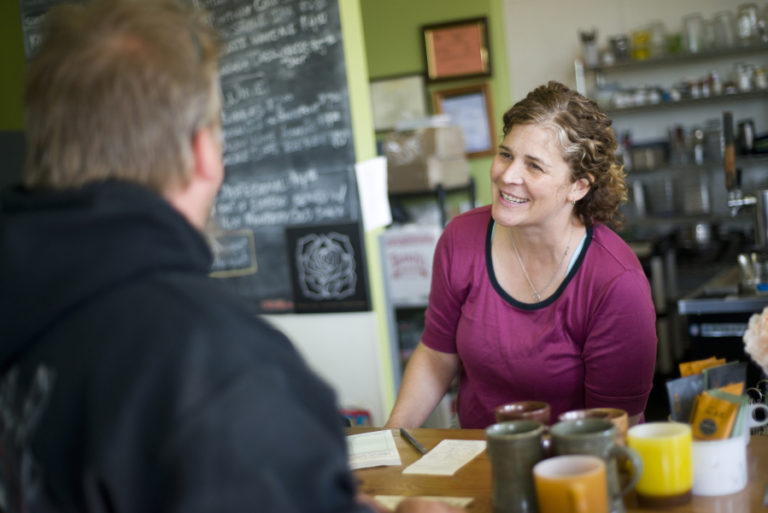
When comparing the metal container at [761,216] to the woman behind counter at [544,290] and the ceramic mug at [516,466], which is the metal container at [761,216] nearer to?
the woman behind counter at [544,290]

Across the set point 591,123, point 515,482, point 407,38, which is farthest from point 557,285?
point 407,38

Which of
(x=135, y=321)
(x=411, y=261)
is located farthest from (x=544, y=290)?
(x=411, y=261)

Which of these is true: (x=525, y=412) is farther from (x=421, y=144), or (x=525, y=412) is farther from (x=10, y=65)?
(x=10, y=65)

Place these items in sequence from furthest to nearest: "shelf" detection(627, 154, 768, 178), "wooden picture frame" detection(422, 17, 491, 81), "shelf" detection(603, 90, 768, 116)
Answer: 1. "shelf" detection(603, 90, 768, 116)
2. "wooden picture frame" detection(422, 17, 491, 81)
3. "shelf" detection(627, 154, 768, 178)

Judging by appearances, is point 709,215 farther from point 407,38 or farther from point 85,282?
point 85,282

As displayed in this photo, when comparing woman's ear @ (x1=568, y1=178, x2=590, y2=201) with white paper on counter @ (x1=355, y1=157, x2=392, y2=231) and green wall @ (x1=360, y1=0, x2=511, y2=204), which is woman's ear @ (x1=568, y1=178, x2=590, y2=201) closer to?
white paper on counter @ (x1=355, y1=157, x2=392, y2=231)

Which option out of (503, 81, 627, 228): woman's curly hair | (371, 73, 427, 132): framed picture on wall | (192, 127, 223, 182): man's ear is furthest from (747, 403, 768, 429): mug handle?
(371, 73, 427, 132): framed picture on wall

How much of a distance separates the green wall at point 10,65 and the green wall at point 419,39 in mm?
2238

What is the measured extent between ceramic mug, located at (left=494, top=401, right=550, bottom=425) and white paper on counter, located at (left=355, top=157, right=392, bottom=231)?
83.3 inches

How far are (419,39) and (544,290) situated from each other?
3916 millimetres

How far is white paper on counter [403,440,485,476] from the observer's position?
1.47 m

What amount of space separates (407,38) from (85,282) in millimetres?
5071

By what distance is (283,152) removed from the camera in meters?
3.58

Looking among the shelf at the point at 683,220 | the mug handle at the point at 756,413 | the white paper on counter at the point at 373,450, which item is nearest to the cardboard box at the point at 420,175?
the shelf at the point at 683,220
